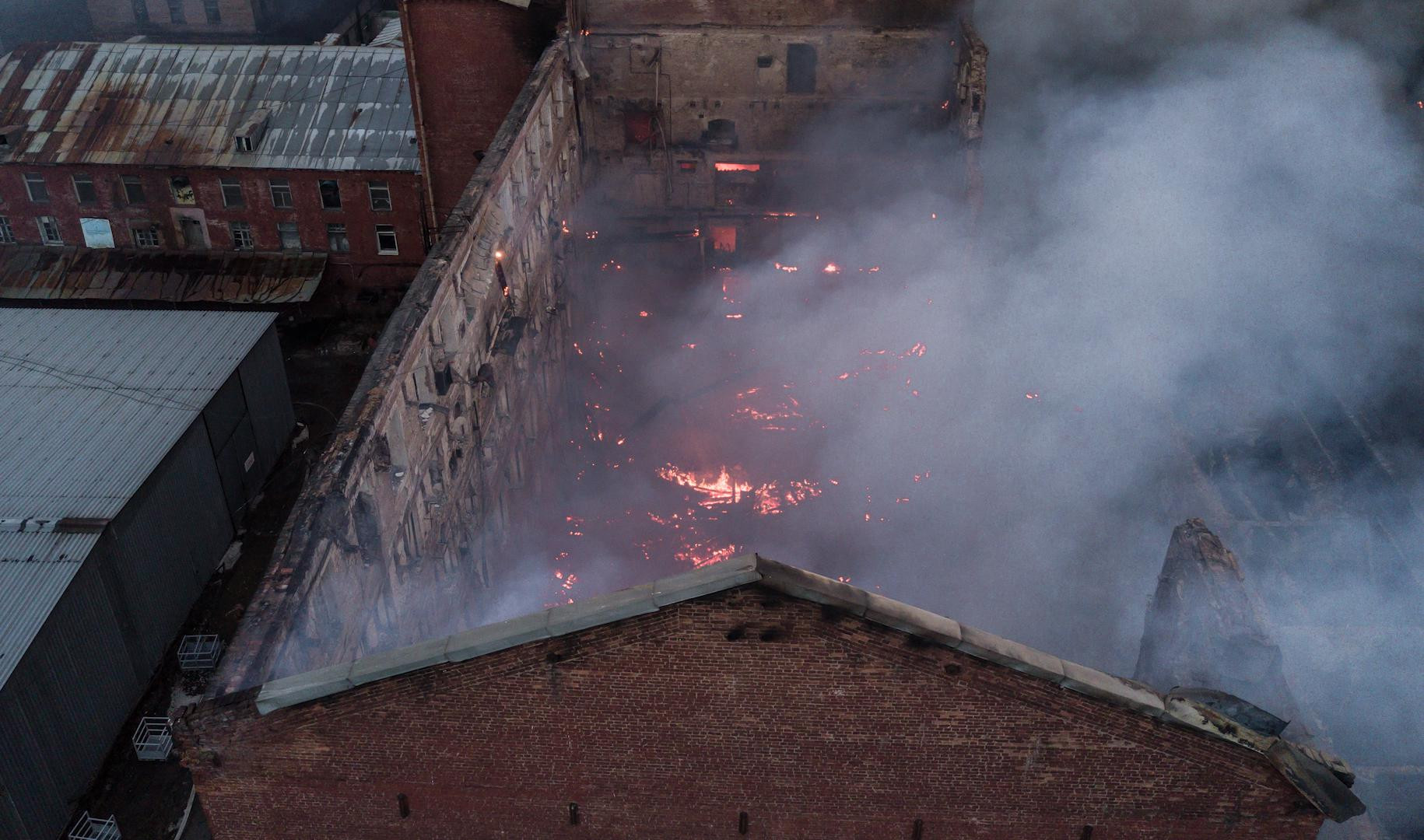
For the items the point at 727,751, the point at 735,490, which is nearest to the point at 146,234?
the point at 735,490

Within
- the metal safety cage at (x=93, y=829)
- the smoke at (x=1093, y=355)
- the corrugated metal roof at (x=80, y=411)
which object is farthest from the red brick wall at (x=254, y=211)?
the metal safety cage at (x=93, y=829)

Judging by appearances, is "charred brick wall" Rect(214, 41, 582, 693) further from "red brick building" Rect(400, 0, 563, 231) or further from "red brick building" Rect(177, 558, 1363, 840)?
"red brick building" Rect(177, 558, 1363, 840)

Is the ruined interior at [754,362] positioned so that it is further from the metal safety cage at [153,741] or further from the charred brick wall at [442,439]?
the metal safety cage at [153,741]

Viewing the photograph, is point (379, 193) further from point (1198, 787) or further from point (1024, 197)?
point (1198, 787)

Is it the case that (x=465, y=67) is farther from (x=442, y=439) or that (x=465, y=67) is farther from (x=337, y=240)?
(x=442, y=439)

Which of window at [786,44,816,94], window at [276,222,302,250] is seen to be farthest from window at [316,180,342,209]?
window at [786,44,816,94]
